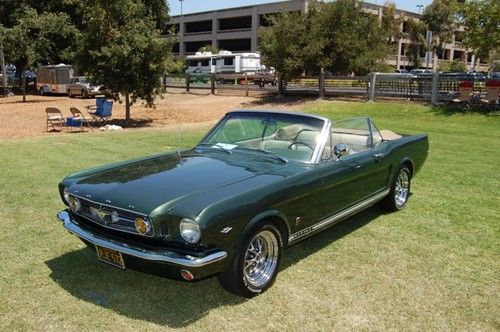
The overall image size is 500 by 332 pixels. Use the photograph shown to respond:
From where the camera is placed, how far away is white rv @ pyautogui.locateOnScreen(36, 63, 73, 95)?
33719 millimetres

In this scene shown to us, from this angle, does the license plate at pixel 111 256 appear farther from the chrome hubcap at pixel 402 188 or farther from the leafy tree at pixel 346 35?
the leafy tree at pixel 346 35

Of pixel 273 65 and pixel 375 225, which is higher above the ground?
pixel 273 65

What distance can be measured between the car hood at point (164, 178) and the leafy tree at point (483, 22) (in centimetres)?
2139

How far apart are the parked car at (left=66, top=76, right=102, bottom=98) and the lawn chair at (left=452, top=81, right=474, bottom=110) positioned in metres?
21.5

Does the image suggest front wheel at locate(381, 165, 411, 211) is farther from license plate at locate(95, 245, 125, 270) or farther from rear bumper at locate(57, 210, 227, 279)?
license plate at locate(95, 245, 125, 270)

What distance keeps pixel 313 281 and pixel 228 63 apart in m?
42.9

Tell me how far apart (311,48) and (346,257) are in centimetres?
2085

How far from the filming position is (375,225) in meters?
6.06

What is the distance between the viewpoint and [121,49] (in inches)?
721

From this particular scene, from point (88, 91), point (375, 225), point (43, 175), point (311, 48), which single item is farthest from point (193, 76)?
point (375, 225)

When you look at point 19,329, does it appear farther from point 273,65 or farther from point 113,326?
point 273,65

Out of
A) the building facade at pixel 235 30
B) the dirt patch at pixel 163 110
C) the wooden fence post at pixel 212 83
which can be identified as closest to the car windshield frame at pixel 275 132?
the dirt patch at pixel 163 110

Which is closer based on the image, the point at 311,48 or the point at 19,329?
the point at 19,329

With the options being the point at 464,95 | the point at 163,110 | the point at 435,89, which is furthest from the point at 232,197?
the point at 163,110
